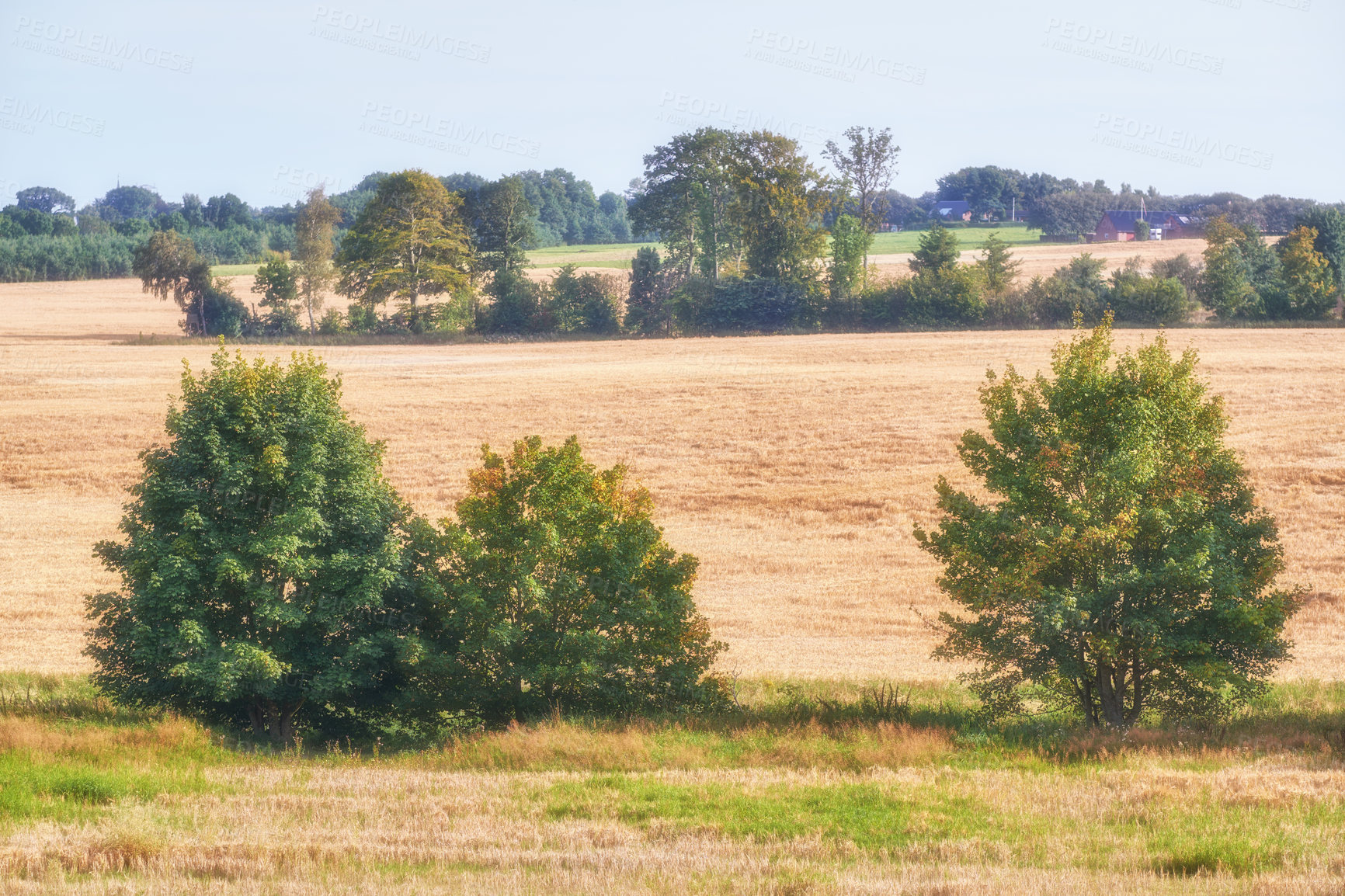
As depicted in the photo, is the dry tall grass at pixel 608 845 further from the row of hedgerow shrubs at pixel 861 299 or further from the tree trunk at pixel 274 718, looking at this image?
the row of hedgerow shrubs at pixel 861 299

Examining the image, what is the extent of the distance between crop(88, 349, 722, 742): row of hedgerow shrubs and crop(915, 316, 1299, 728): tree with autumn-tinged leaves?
15.5 feet

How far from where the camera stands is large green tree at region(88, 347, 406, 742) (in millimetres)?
17344

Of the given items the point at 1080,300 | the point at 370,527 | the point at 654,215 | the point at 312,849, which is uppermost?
the point at 654,215

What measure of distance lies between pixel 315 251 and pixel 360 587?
79399mm

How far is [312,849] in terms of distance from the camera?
34.2ft

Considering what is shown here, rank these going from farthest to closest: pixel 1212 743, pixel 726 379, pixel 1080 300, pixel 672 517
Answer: pixel 1080 300
pixel 726 379
pixel 672 517
pixel 1212 743

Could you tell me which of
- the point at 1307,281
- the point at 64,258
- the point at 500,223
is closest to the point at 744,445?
the point at 500,223

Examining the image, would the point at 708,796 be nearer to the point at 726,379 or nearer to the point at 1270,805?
the point at 1270,805

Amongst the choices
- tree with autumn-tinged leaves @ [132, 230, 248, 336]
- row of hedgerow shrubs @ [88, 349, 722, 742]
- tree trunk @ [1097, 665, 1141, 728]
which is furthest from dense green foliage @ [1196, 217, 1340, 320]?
row of hedgerow shrubs @ [88, 349, 722, 742]

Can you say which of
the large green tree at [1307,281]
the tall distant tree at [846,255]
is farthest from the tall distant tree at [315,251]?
the large green tree at [1307,281]

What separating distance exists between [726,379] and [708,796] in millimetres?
51792

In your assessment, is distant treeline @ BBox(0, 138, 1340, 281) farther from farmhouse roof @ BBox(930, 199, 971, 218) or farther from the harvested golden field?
the harvested golden field

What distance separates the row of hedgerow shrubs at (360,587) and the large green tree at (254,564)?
1.3 inches

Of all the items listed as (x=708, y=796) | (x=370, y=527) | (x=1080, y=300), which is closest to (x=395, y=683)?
(x=370, y=527)
